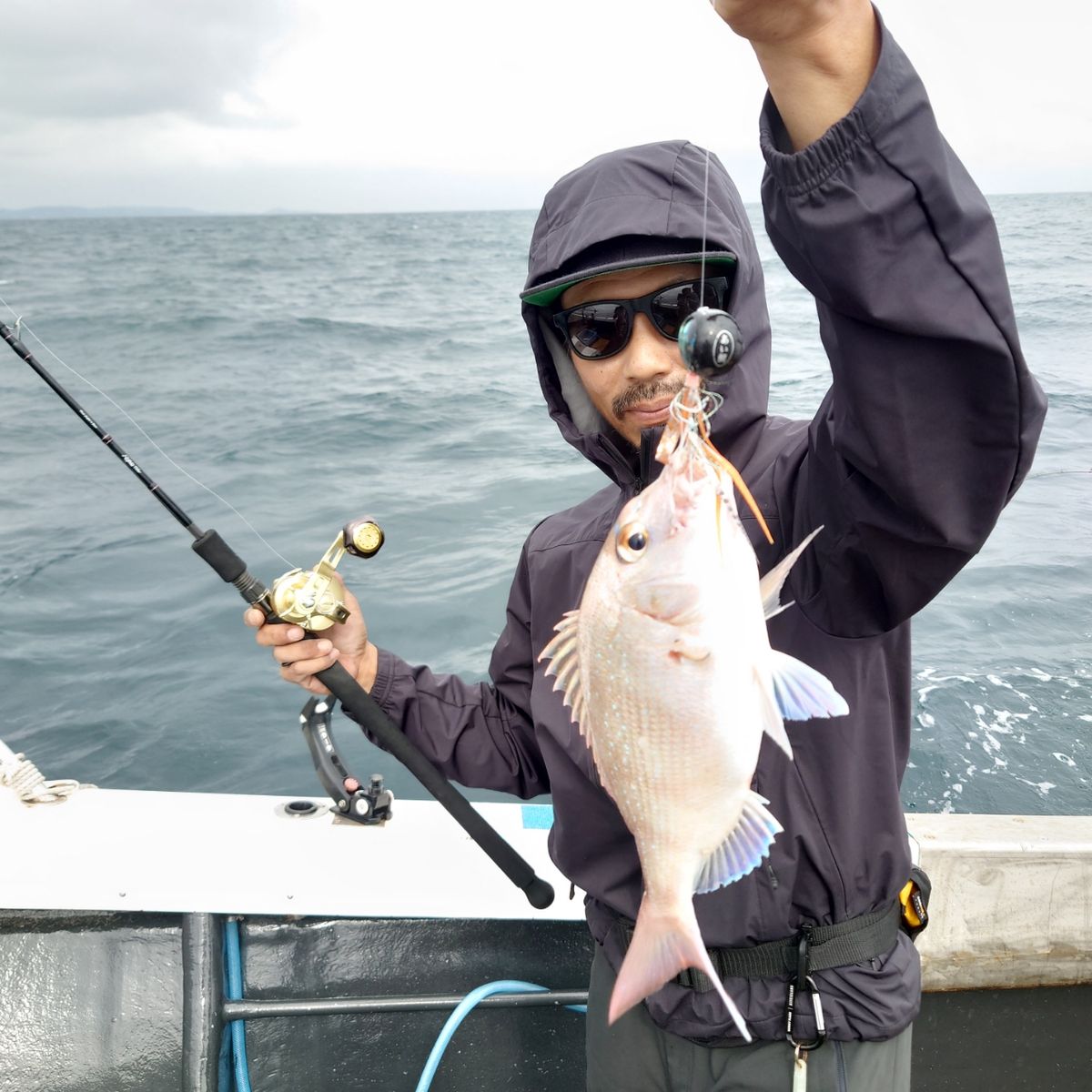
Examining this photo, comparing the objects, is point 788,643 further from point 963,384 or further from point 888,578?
point 963,384

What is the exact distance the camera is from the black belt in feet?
6.28

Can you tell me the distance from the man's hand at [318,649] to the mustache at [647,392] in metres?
0.83

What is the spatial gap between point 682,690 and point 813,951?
0.76m

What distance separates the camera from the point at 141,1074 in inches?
113

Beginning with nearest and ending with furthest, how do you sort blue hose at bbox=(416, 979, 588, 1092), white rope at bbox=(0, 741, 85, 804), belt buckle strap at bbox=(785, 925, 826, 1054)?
belt buckle strap at bbox=(785, 925, 826, 1054) → blue hose at bbox=(416, 979, 588, 1092) → white rope at bbox=(0, 741, 85, 804)

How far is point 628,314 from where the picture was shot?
2.20 m

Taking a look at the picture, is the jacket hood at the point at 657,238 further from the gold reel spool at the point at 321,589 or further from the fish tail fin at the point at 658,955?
the fish tail fin at the point at 658,955

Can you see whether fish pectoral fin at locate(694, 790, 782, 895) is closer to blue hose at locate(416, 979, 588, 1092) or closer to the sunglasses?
the sunglasses

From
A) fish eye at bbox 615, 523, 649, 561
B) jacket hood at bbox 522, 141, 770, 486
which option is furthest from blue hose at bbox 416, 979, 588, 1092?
fish eye at bbox 615, 523, 649, 561

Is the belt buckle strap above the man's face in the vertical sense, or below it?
below

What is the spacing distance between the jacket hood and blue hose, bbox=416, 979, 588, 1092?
1579 mm

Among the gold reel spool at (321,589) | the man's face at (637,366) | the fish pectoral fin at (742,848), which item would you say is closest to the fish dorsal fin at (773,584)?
the fish pectoral fin at (742,848)

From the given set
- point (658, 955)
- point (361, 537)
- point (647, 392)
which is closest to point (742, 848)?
point (658, 955)

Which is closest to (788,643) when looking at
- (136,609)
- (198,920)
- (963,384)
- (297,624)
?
(963,384)
